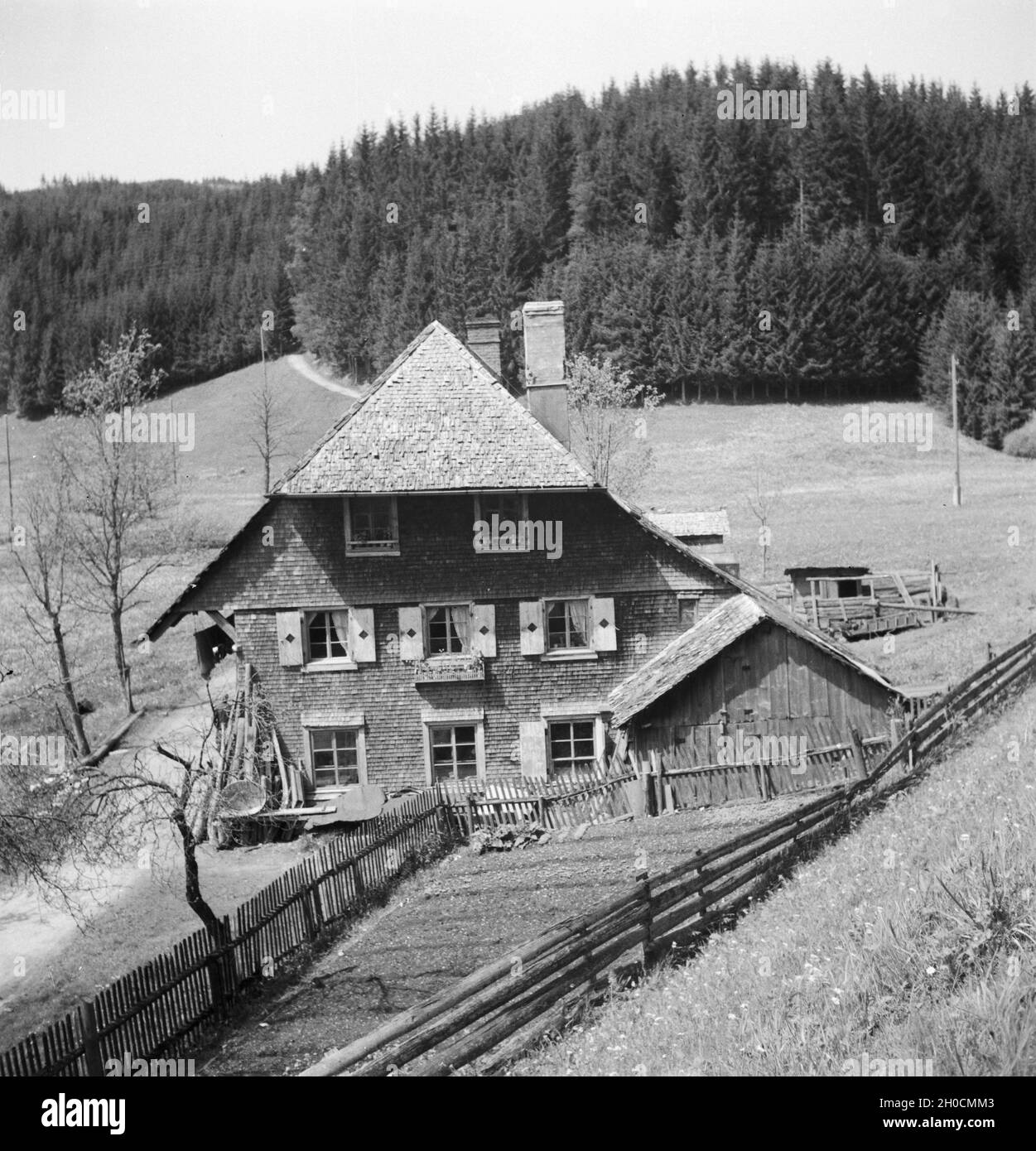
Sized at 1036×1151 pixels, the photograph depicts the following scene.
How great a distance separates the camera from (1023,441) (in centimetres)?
7175

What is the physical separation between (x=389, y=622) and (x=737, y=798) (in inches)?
327

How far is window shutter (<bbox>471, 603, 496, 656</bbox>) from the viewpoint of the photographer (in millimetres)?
24969

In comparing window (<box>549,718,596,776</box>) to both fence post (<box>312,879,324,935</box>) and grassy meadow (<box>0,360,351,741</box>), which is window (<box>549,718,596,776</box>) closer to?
fence post (<box>312,879,324,935</box>)

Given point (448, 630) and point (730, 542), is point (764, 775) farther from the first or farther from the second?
point (730, 542)

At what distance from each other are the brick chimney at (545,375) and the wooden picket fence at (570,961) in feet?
39.0

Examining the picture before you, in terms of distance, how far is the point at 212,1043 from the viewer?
14758mm

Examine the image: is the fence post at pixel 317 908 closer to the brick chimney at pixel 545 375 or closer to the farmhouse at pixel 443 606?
the farmhouse at pixel 443 606

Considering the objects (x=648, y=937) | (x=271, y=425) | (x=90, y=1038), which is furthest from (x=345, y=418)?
(x=271, y=425)

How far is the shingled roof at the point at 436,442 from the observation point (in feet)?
78.3

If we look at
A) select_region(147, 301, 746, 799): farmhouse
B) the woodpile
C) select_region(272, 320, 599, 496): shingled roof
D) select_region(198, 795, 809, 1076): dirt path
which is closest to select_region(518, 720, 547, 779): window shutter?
select_region(147, 301, 746, 799): farmhouse

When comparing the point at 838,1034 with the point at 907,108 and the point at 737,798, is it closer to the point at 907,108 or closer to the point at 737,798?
the point at 737,798

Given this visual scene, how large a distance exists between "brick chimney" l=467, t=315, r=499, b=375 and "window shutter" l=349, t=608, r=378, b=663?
696 cm

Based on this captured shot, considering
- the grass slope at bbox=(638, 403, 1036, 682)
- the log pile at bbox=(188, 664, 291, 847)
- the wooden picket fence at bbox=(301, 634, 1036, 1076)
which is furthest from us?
the grass slope at bbox=(638, 403, 1036, 682)
